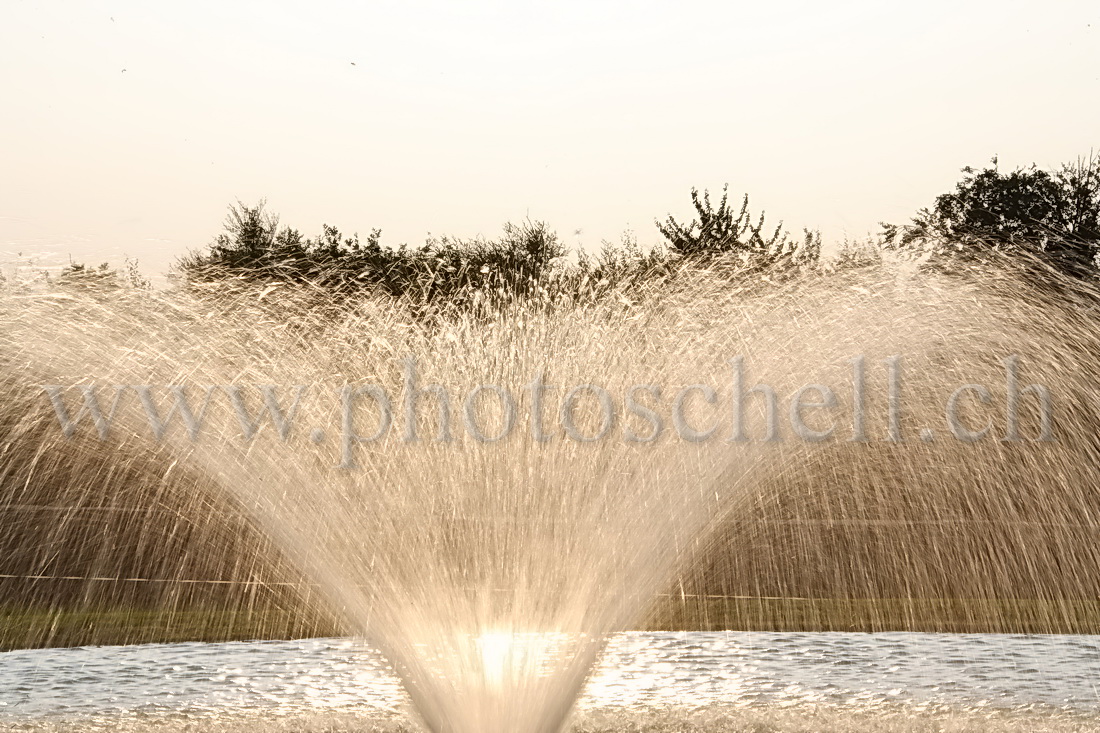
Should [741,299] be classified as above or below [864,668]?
above

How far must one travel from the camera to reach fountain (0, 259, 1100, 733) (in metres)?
8.08

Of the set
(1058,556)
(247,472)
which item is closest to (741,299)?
(247,472)

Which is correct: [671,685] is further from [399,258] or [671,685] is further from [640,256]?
[399,258]

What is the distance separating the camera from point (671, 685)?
959cm

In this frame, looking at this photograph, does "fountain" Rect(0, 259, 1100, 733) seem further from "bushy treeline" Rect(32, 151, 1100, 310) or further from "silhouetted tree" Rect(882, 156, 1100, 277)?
→ "silhouetted tree" Rect(882, 156, 1100, 277)

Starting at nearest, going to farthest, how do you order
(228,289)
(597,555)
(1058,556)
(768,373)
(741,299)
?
(597,555) < (768,373) < (741,299) < (228,289) < (1058,556)

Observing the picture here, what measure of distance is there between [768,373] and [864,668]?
276cm

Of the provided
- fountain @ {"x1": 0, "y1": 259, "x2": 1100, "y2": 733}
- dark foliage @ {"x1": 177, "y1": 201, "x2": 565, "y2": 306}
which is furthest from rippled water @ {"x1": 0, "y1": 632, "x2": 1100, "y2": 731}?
dark foliage @ {"x1": 177, "y1": 201, "x2": 565, "y2": 306}

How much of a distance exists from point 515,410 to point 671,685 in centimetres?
258

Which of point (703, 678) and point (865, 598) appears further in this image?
point (865, 598)

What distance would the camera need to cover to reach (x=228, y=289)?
11.4m

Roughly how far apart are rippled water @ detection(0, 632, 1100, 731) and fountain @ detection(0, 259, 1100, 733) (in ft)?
2.24

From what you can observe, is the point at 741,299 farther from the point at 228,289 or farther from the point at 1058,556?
the point at 1058,556

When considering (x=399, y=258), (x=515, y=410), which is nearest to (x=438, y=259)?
(x=399, y=258)
